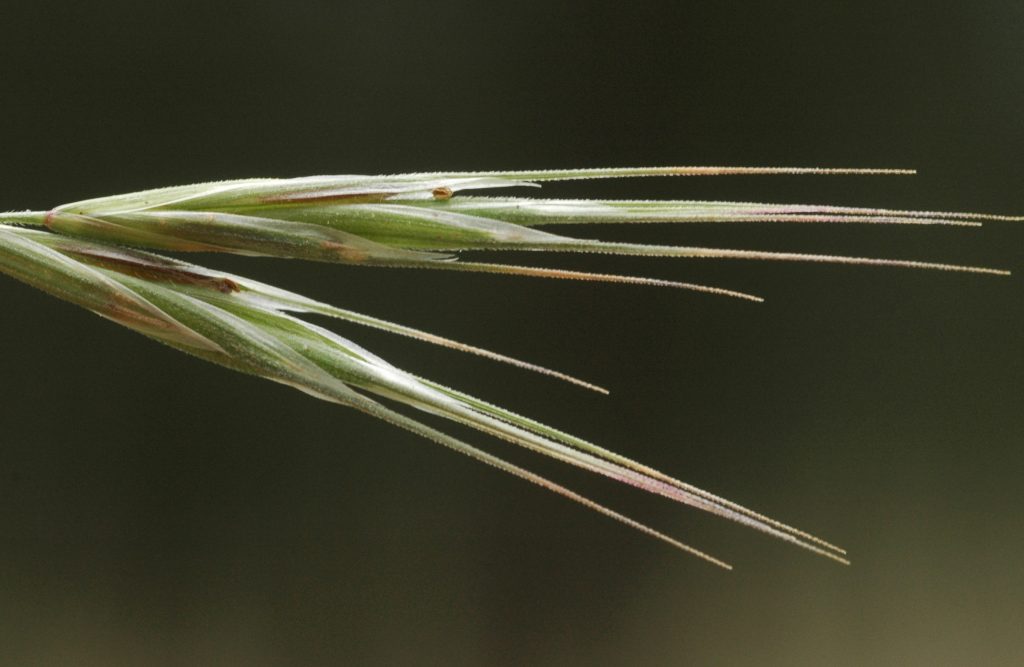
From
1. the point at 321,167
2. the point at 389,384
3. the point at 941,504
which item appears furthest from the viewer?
the point at 941,504

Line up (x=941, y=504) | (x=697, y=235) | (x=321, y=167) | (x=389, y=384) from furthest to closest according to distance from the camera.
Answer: (x=941, y=504)
(x=697, y=235)
(x=321, y=167)
(x=389, y=384)

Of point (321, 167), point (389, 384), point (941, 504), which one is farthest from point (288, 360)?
point (941, 504)

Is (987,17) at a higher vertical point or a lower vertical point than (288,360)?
higher

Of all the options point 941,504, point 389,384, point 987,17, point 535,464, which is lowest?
point 941,504

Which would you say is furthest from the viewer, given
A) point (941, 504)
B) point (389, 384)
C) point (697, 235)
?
point (941, 504)

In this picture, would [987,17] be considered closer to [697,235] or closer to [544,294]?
[697,235]

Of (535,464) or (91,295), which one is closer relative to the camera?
(91,295)

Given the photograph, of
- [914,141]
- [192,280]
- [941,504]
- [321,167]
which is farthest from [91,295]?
[941,504]

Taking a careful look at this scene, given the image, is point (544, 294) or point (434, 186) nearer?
point (434, 186)

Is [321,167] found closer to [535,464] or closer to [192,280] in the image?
[535,464]

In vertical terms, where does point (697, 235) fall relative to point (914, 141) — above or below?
below
